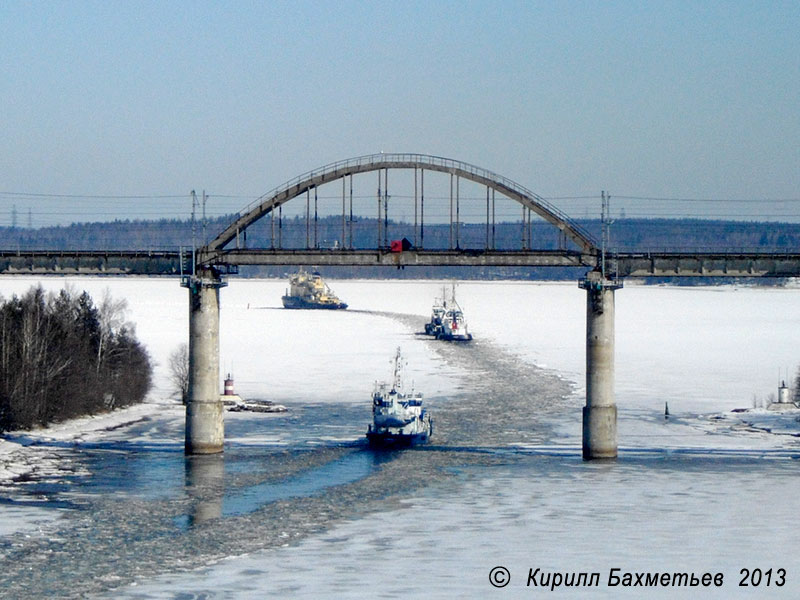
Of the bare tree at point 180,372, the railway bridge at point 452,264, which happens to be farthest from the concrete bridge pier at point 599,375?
the bare tree at point 180,372

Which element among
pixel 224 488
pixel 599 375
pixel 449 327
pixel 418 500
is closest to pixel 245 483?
pixel 224 488

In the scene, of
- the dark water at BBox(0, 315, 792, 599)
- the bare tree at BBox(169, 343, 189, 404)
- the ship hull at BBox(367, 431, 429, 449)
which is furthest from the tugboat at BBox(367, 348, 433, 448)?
the bare tree at BBox(169, 343, 189, 404)

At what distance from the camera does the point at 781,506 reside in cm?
4775

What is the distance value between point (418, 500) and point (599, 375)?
605 inches

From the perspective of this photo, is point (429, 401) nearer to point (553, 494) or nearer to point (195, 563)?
point (553, 494)

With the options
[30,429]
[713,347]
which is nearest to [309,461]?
[30,429]

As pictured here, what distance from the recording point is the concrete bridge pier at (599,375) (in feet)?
199

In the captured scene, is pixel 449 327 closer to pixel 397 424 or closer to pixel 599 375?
pixel 397 424

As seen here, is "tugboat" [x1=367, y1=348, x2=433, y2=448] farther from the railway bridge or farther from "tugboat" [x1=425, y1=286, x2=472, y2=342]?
"tugboat" [x1=425, y1=286, x2=472, y2=342]

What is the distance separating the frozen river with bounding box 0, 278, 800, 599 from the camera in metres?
37.5

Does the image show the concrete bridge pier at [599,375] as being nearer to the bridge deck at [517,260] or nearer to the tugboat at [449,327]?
the bridge deck at [517,260]

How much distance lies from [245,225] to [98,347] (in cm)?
2488

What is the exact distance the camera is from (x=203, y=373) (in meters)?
63.3

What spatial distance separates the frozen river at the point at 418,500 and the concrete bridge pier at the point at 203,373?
134cm
